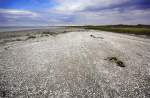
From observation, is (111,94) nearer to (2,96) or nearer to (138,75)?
(138,75)

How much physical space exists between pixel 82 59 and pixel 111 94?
6297 mm

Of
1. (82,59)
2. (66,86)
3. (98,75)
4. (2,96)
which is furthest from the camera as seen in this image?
(82,59)

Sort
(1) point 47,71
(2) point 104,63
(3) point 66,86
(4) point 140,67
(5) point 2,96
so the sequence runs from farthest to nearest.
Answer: (2) point 104,63, (4) point 140,67, (1) point 47,71, (3) point 66,86, (5) point 2,96

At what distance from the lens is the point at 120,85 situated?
768 cm

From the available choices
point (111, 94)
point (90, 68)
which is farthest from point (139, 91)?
point (90, 68)

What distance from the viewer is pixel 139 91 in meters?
7.06

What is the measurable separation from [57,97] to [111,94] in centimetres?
318

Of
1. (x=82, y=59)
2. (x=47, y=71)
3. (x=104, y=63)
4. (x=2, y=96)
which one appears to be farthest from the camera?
(x=82, y=59)

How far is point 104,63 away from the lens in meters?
11.6

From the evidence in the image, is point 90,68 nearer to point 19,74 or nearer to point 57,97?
point 57,97

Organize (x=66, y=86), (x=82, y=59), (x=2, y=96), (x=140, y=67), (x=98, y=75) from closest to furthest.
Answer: (x=2, y=96) → (x=66, y=86) → (x=98, y=75) → (x=140, y=67) → (x=82, y=59)

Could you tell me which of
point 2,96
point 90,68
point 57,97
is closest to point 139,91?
point 90,68

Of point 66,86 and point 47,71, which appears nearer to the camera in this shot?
point 66,86

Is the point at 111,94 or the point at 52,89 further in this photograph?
the point at 52,89
